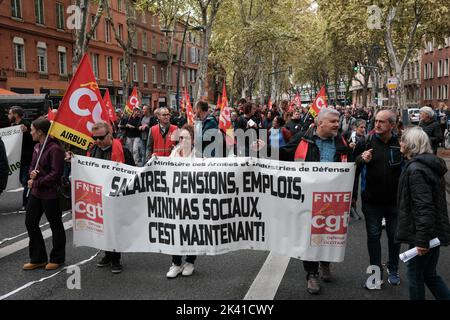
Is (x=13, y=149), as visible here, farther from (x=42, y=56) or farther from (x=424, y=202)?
(x=42, y=56)

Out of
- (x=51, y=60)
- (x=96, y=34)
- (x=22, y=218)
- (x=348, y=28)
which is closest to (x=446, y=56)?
(x=348, y=28)

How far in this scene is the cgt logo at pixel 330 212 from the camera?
4.73 meters

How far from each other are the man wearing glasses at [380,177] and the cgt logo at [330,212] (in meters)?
0.33

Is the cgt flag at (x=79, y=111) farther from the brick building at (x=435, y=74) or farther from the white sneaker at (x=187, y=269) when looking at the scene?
the brick building at (x=435, y=74)

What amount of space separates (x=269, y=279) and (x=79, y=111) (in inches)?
111

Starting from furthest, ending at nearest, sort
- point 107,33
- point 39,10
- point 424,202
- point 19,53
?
point 107,33, point 39,10, point 19,53, point 424,202

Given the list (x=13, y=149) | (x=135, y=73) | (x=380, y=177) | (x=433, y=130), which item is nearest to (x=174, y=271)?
(x=380, y=177)

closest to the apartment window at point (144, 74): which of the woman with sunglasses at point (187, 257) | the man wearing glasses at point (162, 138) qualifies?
the man wearing glasses at point (162, 138)

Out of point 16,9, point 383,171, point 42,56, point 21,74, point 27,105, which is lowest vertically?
point 383,171

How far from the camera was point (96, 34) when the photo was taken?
138 feet

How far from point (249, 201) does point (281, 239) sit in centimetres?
48

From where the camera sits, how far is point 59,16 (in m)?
36.2

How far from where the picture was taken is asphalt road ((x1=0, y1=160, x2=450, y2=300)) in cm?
477
